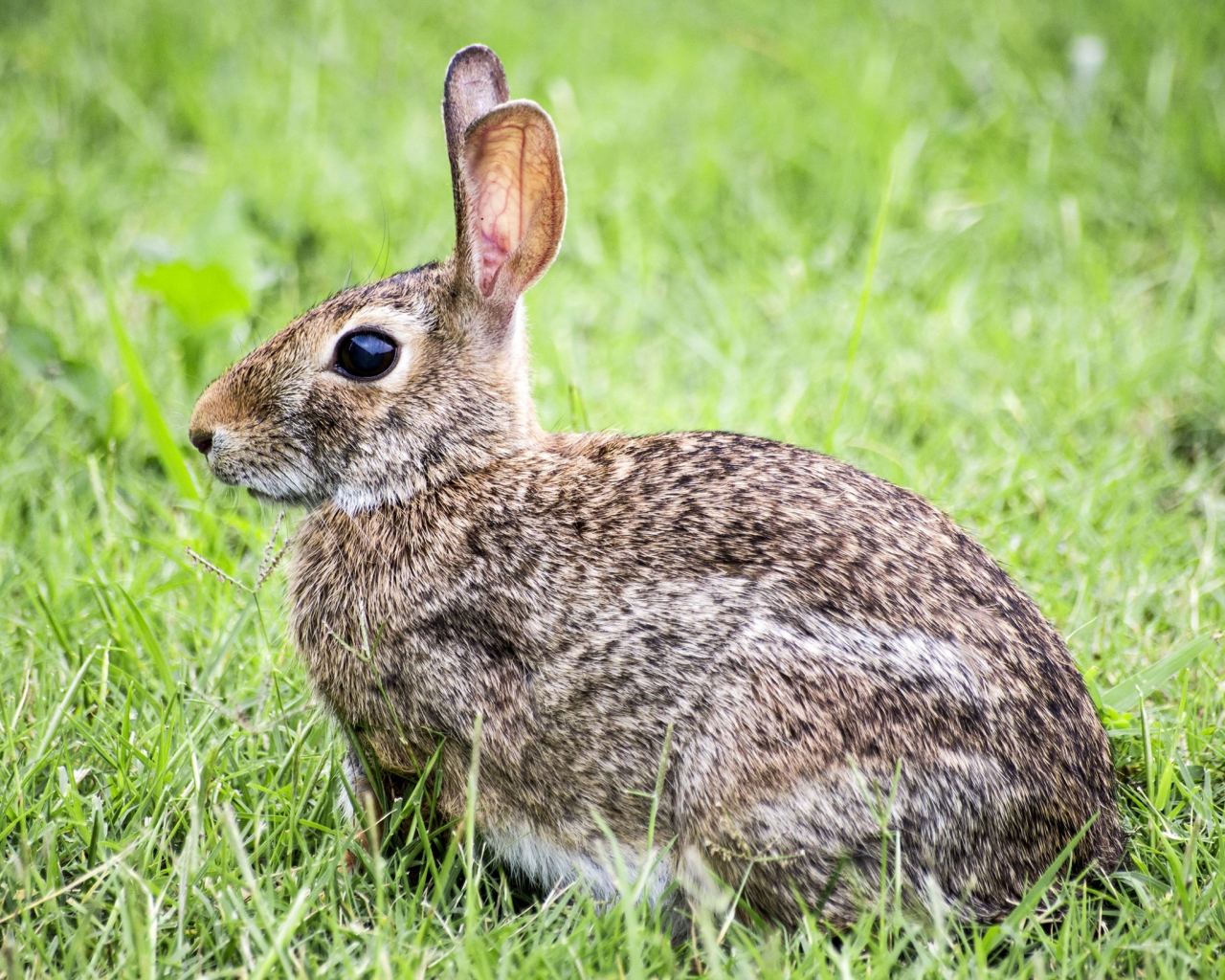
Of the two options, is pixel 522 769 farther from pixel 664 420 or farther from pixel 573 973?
pixel 664 420

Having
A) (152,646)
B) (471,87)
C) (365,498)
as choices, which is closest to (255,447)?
(365,498)

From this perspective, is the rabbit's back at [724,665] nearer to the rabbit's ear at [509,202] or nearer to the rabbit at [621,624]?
the rabbit at [621,624]

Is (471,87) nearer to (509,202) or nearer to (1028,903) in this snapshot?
(509,202)

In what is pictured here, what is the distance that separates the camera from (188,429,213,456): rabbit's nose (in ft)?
11.3

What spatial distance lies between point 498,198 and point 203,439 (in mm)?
1048

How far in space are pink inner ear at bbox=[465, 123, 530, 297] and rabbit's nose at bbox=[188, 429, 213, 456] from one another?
0.85 metres

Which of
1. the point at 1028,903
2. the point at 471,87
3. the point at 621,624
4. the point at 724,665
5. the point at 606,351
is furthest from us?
the point at 606,351

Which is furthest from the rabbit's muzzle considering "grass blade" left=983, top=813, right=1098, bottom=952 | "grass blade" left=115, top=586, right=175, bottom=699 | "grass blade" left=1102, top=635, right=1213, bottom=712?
"grass blade" left=1102, top=635, right=1213, bottom=712

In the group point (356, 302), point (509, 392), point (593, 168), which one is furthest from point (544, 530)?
point (593, 168)

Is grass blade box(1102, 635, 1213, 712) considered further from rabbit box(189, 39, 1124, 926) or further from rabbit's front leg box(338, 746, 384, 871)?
rabbit's front leg box(338, 746, 384, 871)

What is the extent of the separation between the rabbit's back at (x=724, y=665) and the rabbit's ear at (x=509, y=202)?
555 millimetres

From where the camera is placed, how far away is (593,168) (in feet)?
21.5

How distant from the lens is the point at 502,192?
3.51 meters

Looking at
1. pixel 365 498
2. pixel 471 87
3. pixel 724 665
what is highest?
pixel 471 87
